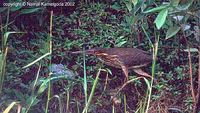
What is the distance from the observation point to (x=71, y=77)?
362 centimetres

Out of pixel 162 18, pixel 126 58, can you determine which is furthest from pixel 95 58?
pixel 162 18

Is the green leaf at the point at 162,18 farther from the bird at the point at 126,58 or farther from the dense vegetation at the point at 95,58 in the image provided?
the bird at the point at 126,58

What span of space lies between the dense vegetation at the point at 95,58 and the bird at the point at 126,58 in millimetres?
76

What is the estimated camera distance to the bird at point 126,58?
12.1 ft

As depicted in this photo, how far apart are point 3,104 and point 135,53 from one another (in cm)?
93

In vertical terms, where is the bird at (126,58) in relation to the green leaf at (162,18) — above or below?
below

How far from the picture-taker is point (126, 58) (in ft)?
12.1

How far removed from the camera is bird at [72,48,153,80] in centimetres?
368

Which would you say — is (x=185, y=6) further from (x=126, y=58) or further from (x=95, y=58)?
(x=95, y=58)

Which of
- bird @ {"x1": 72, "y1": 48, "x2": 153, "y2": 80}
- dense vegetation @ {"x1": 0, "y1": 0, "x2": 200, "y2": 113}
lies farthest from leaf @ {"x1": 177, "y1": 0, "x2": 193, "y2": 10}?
bird @ {"x1": 72, "y1": 48, "x2": 153, "y2": 80}

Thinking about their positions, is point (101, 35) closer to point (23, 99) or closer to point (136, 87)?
point (136, 87)

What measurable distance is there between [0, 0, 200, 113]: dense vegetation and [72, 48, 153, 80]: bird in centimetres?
8

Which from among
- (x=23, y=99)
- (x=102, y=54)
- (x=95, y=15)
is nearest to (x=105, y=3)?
(x=95, y=15)

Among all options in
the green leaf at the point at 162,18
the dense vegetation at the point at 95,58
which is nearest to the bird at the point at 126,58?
the dense vegetation at the point at 95,58
